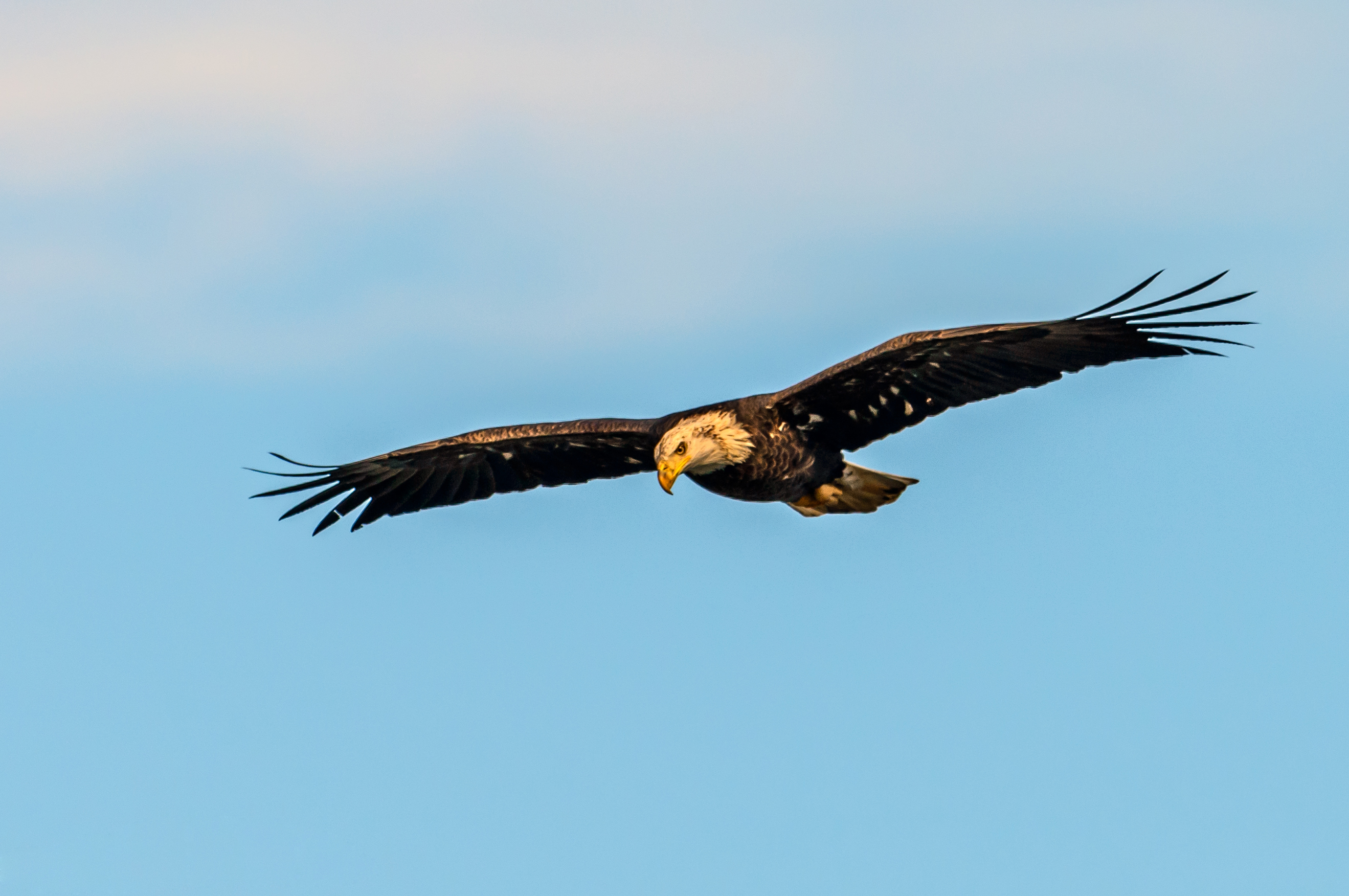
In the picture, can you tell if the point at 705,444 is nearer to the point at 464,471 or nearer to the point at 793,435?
the point at 793,435

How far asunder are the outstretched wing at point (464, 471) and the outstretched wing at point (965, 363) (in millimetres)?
1864

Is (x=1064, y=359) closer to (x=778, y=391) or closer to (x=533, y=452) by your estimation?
(x=778, y=391)

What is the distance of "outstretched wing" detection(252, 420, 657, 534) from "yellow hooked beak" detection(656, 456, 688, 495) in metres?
1.36

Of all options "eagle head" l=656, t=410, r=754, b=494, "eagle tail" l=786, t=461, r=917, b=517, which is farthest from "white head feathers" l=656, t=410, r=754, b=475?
"eagle tail" l=786, t=461, r=917, b=517

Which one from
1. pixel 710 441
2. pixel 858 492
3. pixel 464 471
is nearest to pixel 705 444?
pixel 710 441

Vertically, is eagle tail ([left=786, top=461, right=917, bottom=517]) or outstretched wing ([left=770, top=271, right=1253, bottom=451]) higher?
outstretched wing ([left=770, top=271, right=1253, bottom=451])

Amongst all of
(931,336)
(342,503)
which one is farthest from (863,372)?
(342,503)

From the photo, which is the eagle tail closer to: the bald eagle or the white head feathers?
the bald eagle

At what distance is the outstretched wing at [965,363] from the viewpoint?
12648 millimetres

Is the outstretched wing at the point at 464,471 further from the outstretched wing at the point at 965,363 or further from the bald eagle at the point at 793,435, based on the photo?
the outstretched wing at the point at 965,363

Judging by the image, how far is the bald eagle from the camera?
12766 mm

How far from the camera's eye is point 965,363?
42.7ft

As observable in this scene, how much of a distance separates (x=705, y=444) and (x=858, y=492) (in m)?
1.55

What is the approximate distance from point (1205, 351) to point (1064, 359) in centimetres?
91
